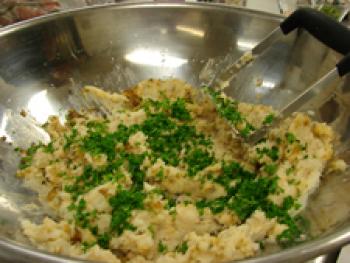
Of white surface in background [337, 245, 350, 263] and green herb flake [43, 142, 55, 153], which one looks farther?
green herb flake [43, 142, 55, 153]

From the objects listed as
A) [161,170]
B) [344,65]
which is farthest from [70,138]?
[344,65]

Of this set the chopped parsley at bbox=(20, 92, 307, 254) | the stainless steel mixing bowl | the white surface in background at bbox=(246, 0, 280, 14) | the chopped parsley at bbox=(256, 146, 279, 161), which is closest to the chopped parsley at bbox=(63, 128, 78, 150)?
the chopped parsley at bbox=(20, 92, 307, 254)

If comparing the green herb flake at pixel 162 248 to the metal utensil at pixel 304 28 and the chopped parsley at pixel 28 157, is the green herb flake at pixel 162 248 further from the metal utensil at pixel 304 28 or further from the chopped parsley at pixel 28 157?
the metal utensil at pixel 304 28

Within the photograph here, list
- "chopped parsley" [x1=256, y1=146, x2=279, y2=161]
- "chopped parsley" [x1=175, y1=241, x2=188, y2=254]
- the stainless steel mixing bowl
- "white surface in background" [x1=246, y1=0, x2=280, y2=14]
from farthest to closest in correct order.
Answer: "white surface in background" [x1=246, y1=0, x2=280, y2=14] → the stainless steel mixing bowl → "chopped parsley" [x1=256, y1=146, x2=279, y2=161] → "chopped parsley" [x1=175, y1=241, x2=188, y2=254]

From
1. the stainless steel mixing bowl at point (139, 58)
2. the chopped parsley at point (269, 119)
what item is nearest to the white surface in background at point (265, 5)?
the stainless steel mixing bowl at point (139, 58)

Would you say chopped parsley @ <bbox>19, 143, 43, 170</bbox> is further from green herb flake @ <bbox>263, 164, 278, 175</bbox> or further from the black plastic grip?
the black plastic grip

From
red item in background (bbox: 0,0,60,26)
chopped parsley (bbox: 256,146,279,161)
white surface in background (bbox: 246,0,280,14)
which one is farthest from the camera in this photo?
white surface in background (bbox: 246,0,280,14)

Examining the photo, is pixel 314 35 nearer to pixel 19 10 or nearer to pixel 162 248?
pixel 162 248

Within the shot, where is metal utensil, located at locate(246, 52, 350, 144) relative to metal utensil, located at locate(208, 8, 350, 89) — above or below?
below
